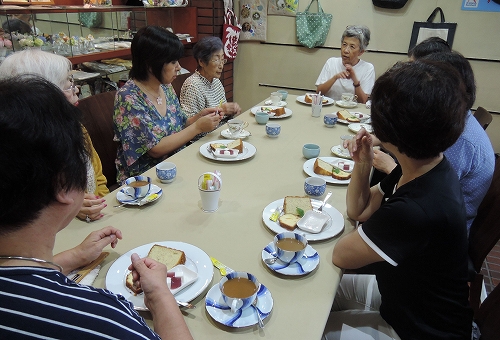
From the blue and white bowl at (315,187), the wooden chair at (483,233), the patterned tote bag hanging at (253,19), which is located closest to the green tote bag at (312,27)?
the patterned tote bag hanging at (253,19)

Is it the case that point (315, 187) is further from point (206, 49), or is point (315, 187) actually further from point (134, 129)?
point (206, 49)

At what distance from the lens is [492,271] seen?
240 cm

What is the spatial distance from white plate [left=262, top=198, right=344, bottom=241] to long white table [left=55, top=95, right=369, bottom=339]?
0.02 metres

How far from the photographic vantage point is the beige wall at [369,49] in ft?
11.6

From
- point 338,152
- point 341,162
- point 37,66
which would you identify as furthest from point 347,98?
point 37,66

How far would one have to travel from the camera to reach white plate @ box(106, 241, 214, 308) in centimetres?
93

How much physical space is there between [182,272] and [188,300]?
95mm

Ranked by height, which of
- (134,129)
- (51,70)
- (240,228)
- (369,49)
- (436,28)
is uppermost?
(436,28)

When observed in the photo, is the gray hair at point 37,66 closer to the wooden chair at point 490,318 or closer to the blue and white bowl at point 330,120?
the blue and white bowl at point 330,120

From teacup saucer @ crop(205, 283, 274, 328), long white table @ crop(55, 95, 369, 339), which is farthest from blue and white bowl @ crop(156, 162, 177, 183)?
teacup saucer @ crop(205, 283, 274, 328)

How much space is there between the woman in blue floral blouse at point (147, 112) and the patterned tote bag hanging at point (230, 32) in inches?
90.5

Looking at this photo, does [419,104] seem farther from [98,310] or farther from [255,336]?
[98,310]

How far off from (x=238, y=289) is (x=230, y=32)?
12.4 ft

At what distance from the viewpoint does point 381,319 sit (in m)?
1.19
